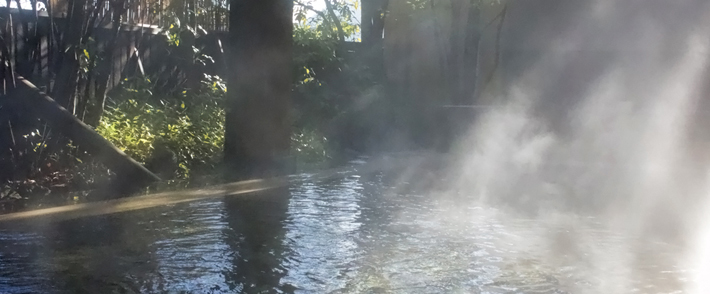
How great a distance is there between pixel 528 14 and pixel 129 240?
468 inches

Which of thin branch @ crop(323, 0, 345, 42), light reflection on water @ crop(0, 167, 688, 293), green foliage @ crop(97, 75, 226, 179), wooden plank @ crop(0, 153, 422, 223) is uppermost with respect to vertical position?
thin branch @ crop(323, 0, 345, 42)

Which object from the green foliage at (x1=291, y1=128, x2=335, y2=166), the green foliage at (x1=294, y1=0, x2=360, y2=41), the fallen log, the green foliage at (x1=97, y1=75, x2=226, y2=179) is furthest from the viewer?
the green foliage at (x1=294, y1=0, x2=360, y2=41)

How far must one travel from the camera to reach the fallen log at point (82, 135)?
6203 mm

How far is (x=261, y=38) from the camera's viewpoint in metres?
7.56

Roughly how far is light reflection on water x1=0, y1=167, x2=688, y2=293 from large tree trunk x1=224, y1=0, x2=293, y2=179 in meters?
1.82

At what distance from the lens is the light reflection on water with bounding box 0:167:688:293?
355 cm

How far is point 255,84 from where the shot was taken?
7586 mm

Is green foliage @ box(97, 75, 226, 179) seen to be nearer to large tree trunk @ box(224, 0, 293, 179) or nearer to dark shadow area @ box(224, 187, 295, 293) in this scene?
large tree trunk @ box(224, 0, 293, 179)

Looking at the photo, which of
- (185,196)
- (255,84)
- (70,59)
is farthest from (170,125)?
(185,196)

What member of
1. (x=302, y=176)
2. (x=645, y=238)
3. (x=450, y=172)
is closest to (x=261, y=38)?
(x=302, y=176)

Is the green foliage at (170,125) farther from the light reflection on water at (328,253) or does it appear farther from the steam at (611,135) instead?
the steam at (611,135)

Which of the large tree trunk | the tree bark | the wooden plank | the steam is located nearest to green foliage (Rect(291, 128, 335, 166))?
the wooden plank

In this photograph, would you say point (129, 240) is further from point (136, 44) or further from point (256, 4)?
point (136, 44)

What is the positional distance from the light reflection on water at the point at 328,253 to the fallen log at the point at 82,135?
1128 mm
